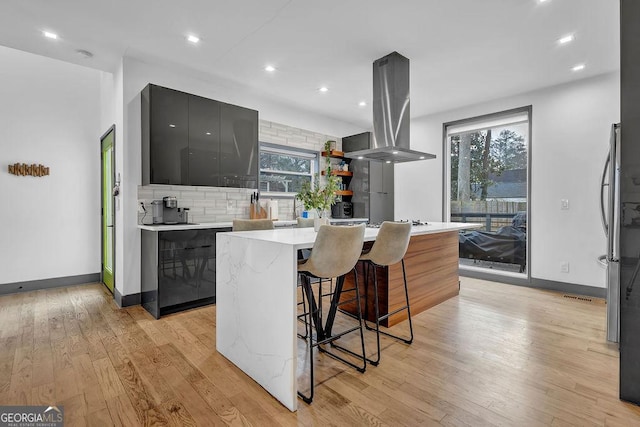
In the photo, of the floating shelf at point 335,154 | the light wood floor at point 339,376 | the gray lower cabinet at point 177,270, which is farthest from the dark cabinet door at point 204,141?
the floating shelf at point 335,154

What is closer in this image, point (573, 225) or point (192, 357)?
point (192, 357)

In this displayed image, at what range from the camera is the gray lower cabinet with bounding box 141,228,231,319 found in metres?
3.19

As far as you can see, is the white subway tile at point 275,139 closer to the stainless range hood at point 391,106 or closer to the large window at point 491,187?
the stainless range hood at point 391,106

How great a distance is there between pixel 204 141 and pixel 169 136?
1.31ft

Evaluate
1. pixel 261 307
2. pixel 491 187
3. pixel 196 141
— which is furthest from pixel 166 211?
pixel 491 187

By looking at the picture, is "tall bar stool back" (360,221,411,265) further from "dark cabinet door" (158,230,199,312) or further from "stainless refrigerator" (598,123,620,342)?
"dark cabinet door" (158,230,199,312)

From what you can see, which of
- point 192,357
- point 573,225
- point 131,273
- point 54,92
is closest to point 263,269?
point 192,357

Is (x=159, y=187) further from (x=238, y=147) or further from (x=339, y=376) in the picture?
(x=339, y=376)

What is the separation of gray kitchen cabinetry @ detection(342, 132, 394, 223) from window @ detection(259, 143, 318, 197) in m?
0.79

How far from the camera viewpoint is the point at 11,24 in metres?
2.83

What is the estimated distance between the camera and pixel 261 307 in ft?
6.41

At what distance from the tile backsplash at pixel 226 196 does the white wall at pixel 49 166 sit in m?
1.62

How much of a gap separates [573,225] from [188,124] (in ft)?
16.3

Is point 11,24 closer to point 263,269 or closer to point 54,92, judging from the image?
point 54,92
